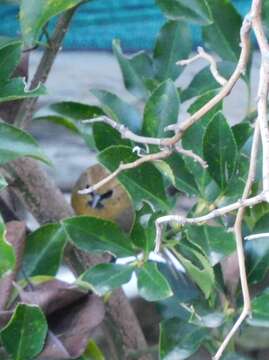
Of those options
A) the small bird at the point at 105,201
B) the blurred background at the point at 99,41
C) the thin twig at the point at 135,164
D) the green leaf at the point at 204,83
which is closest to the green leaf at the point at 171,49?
the green leaf at the point at 204,83

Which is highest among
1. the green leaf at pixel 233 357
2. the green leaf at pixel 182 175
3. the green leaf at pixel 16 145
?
the green leaf at pixel 16 145

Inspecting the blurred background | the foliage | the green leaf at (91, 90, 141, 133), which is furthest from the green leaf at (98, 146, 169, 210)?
the blurred background

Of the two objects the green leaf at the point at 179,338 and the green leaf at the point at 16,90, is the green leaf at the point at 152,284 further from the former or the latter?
the green leaf at the point at 16,90

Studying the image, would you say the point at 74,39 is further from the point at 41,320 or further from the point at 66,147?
the point at 41,320

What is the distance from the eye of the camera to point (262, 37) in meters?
0.67

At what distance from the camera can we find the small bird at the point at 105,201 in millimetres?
1058

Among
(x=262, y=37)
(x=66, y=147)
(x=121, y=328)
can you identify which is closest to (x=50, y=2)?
(x=262, y=37)

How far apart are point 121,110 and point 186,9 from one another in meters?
0.12

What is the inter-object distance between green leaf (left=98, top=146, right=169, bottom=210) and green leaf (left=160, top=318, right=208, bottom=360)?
0.13m

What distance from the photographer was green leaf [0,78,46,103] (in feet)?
2.63

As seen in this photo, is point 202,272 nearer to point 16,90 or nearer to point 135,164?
point 135,164

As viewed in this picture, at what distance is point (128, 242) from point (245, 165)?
0.13m

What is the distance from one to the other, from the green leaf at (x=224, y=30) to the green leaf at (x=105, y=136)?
0.59 feet

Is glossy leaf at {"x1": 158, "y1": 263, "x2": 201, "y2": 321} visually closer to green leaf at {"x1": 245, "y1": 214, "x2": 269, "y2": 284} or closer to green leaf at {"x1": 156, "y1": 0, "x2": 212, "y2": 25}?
green leaf at {"x1": 245, "y1": 214, "x2": 269, "y2": 284}
